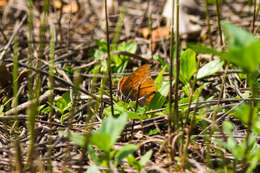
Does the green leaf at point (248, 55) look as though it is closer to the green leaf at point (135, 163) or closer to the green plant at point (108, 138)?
the green plant at point (108, 138)

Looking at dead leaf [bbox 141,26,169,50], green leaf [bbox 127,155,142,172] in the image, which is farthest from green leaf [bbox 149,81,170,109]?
dead leaf [bbox 141,26,169,50]

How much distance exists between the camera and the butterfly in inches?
64.5

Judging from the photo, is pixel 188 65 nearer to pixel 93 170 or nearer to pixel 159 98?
pixel 159 98

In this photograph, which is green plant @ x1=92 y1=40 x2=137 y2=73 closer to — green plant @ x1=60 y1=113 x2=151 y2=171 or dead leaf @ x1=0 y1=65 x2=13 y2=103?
dead leaf @ x1=0 y1=65 x2=13 y2=103

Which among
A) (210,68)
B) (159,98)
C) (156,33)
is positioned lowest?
(159,98)

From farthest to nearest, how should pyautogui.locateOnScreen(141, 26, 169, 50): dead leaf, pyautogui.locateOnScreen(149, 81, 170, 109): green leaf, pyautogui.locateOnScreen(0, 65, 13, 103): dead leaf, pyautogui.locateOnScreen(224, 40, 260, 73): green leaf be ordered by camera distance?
pyautogui.locateOnScreen(141, 26, 169, 50): dead leaf < pyautogui.locateOnScreen(0, 65, 13, 103): dead leaf < pyautogui.locateOnScreen(149, 81, 170, 109): green leaf < pyautogui.locateOnScreen(224, 40, 260, 73): green leaf

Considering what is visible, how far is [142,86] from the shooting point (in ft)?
5.48

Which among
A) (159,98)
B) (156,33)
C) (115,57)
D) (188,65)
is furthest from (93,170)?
(156,33)

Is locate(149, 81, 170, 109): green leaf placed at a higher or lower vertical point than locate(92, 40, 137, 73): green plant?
lower

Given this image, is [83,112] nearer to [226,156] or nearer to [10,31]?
[226,156]

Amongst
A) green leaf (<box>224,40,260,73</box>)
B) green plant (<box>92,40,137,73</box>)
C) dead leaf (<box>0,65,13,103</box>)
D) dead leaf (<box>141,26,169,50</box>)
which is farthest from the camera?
dead leaf (<box>141,26,169,50</box>)

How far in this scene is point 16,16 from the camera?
3225 millimetres

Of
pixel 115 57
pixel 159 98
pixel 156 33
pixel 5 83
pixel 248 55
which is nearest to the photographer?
pixel 248 55

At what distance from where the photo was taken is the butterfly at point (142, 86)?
1638 mm
